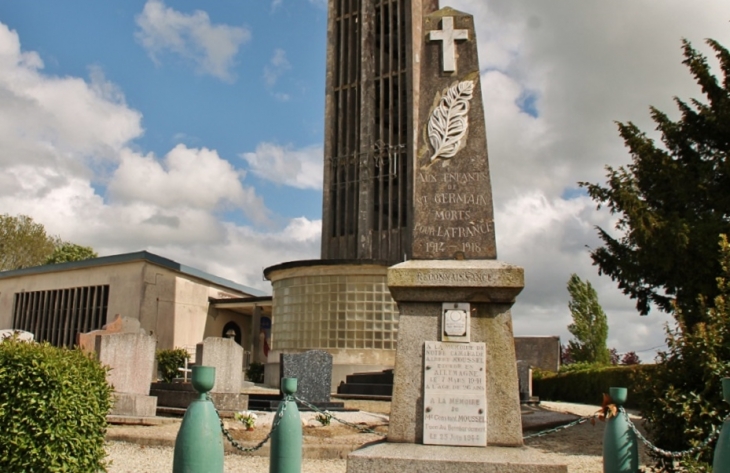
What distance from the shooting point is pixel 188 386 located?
14852 millimetres

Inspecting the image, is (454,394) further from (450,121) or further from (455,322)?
(450,121)

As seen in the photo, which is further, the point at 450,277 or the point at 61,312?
the point at 61,312

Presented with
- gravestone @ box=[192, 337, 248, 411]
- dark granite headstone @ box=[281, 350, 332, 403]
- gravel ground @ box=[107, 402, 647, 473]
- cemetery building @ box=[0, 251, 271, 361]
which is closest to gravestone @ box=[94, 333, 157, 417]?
gravestone @ box=[192, 337, 248, 411]

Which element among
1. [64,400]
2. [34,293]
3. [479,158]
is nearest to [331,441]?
[64,400]

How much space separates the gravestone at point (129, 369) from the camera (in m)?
12.0

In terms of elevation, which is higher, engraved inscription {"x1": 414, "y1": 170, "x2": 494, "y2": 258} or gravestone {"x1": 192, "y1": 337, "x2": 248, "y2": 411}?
engraved inscription {"x1": 414, "y1": 170, "x2": 494, "y2": 258}

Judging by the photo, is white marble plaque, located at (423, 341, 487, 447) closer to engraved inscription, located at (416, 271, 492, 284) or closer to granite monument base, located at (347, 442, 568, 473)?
granite monument base, located at (347, 442, 568, 473)

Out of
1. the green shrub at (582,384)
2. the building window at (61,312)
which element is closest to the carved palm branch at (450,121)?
the green shrub at (582,384)

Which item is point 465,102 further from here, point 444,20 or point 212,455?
point 212,455

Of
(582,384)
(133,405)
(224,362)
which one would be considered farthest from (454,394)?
(582,384)

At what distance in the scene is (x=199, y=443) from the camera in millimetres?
4957

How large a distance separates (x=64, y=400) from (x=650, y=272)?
12014 millimetres

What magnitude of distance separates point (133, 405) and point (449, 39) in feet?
28.7

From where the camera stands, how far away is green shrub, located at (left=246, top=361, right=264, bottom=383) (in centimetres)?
2848
